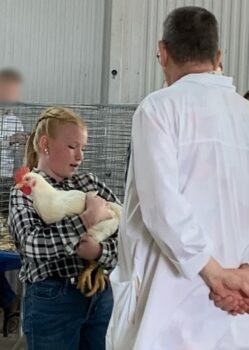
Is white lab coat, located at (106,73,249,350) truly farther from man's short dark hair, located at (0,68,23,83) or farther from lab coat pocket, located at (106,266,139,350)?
man's short dark hair, located at (0,68,23,83)

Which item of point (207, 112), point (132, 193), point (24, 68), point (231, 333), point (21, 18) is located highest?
point (21, 18)

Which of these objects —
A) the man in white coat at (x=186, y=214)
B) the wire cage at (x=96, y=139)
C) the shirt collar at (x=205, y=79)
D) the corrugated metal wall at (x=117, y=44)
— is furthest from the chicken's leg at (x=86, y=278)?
the corrugated metal wall at (x=117, y=44)

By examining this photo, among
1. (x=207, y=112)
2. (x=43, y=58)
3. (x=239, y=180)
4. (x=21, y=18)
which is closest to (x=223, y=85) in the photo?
(x=207, y=112)

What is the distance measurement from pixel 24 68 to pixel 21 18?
0.80 meters

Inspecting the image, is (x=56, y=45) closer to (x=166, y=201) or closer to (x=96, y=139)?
(x=96, y=139)

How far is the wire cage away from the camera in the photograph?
123 inches

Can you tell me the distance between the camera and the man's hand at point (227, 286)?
1312 mm

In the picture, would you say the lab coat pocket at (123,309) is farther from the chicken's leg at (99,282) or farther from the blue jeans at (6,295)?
the blue jeans at (6,295)

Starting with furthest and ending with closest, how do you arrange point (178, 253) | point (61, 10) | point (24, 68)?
point (61, 10) < point (24, 68) < point (178, 253)

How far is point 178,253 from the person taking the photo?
4.18 feet

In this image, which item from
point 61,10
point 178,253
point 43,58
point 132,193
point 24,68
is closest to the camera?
point 178,253

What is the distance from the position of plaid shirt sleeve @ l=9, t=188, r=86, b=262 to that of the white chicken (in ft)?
0.06

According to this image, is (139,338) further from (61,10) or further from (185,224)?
(61,10)

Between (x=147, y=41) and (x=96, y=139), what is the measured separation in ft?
6.06
